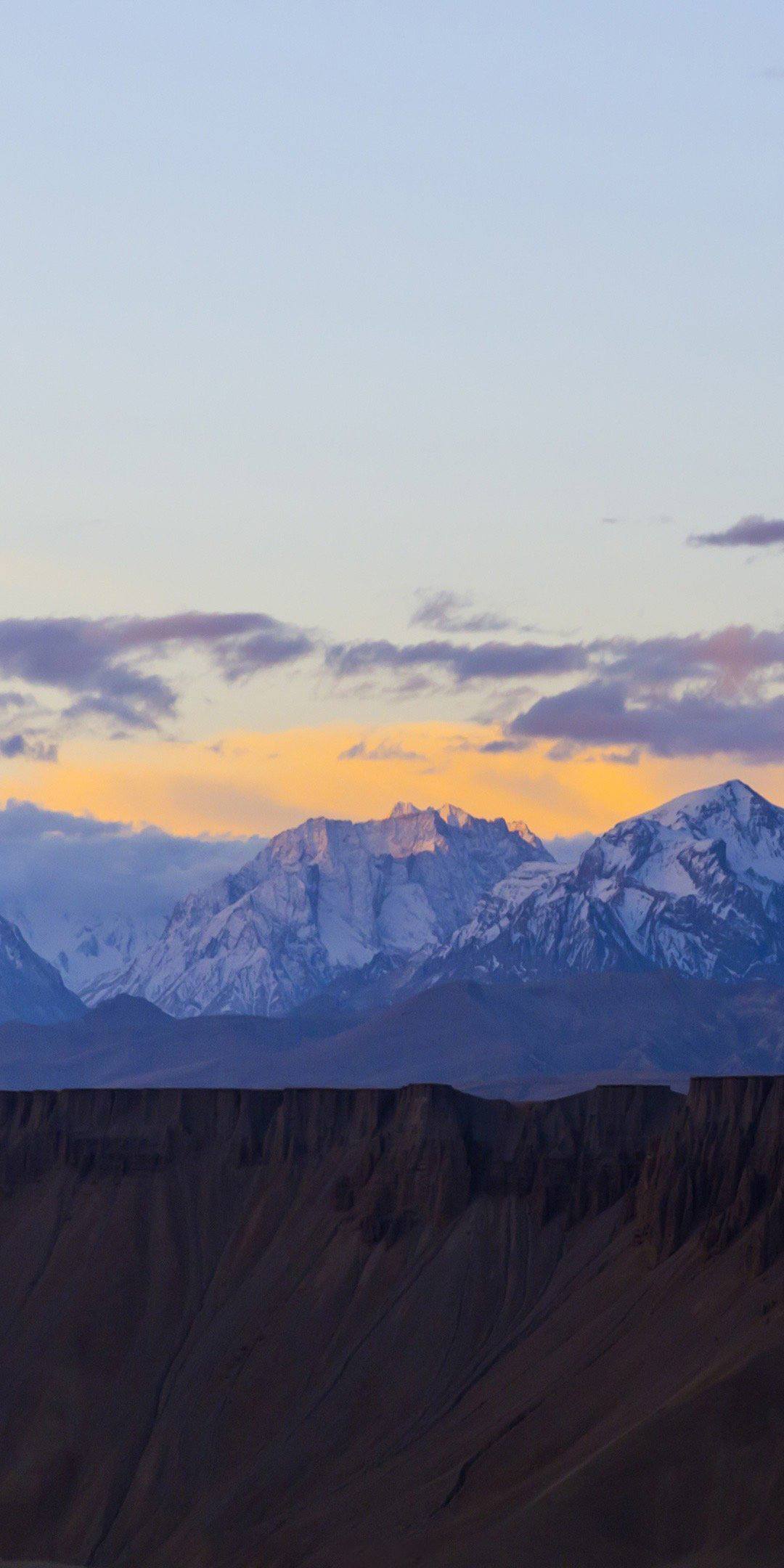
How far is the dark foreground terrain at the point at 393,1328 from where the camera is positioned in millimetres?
126562

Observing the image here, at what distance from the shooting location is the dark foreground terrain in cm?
12656

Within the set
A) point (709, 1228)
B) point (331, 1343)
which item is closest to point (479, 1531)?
point (709, 1228)

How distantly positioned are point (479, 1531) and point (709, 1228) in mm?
27540

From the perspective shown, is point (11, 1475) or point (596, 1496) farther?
point (11, 1475)

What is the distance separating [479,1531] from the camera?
128m

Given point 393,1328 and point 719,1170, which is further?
point 393,1328

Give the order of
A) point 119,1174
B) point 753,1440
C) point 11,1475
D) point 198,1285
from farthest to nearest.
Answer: point 119,1174, point 198,1285, point 11,1475, point 753,1440

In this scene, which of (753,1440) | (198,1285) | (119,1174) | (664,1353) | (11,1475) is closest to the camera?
(753,1440)

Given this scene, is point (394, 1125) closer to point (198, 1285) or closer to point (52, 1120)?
point (198, 1285)

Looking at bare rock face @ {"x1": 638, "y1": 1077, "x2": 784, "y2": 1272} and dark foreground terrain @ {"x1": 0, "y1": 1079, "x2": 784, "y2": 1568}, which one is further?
bare rock face @ {"x1": 638, "y1": 1077, "x2": 784, "y2": 1272}

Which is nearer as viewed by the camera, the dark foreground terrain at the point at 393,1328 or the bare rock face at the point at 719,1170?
the dark foreground terrain at the point at 393,1328

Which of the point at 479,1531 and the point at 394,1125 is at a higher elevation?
the point at 394,1125

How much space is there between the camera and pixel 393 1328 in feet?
547

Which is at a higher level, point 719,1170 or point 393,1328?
point 719,1170
